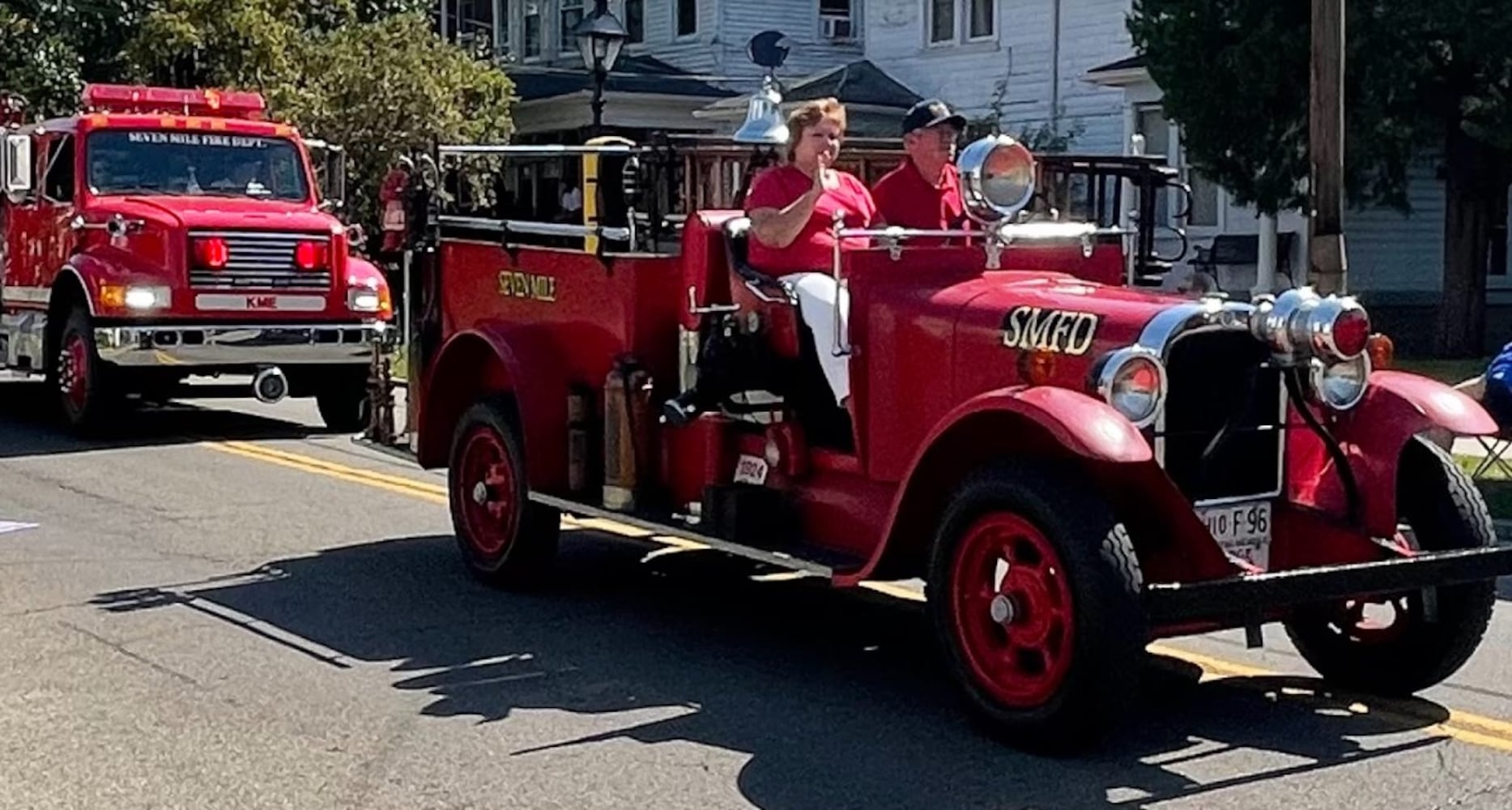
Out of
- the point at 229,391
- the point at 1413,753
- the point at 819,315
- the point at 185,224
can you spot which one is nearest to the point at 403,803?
the point at 819,315

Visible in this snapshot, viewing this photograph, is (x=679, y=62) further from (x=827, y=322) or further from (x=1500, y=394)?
(x=827, y=322)

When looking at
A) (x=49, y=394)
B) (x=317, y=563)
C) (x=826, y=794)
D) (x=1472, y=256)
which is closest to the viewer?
(x=826, y=794)

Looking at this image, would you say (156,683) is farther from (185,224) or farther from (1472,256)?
(1472,256)

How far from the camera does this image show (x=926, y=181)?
25.5 feet

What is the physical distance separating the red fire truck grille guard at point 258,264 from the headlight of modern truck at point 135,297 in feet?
0.71

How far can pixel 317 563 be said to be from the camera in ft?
32.2

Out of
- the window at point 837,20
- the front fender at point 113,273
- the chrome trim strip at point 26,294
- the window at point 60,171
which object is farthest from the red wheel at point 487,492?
the window at point 837,20

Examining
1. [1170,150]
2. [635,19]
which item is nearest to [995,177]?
[1170,150]

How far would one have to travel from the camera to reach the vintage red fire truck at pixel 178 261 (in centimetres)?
1477

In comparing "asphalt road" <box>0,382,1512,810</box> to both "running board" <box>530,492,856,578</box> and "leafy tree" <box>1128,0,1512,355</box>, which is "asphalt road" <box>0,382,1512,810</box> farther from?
"leafy tree" <box>1128,0,1512,355</box>

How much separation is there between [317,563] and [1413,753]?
210 inches

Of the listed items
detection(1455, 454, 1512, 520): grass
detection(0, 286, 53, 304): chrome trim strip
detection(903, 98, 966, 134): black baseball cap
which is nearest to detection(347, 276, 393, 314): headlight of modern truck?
detection(0, 286, 53, 304): chrome trim strip

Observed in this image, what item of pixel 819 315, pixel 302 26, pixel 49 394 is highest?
pixel 302 26

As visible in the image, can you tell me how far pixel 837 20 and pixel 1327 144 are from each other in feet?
75.2
